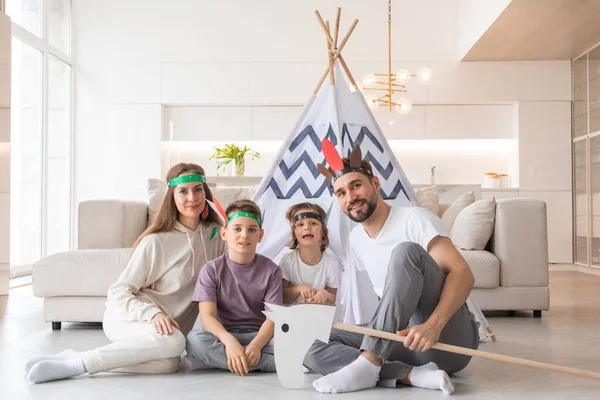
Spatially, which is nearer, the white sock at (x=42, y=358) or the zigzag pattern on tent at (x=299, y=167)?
the white sock at (x=42, y=358)

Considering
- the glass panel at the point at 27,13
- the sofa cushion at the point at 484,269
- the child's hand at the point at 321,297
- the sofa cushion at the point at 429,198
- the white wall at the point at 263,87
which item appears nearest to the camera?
the child's hand at the point at 321,297

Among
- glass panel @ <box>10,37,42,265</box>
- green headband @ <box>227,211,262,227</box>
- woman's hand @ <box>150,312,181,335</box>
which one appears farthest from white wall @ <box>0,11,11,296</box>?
green headband @ <box>227,211,262,227</box>

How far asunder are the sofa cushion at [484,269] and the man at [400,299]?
5.06 ft

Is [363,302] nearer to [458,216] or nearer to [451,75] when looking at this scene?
[458,216]

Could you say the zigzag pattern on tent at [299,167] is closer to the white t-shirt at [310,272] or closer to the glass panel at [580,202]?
the white t-shirt at [310,272]

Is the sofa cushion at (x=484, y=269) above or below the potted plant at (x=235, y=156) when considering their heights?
below

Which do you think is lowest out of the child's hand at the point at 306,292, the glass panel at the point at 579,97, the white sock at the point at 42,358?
the white sock at the point at 42,358

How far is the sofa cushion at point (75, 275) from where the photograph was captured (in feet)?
11.5

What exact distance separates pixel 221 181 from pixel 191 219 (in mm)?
4059

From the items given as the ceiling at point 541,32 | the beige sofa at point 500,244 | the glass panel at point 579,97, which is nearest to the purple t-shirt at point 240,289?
the beige sofa at point 500,244

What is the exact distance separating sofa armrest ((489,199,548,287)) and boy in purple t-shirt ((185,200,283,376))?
1820 millimetres

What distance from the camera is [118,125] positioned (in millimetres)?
7531

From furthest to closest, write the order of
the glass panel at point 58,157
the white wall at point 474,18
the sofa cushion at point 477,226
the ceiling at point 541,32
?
the glass panel at point 58,157 < the white wall at point 474,18 < the ceiling at point 541,32 < the sofa cushion at point 477,226

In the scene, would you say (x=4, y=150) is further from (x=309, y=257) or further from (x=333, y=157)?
(x=333, y=157)
